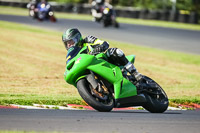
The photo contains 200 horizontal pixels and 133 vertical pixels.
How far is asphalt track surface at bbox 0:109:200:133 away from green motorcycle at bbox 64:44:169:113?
278mm

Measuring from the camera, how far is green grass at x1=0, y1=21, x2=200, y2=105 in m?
9.65

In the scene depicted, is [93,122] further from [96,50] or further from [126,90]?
[96,50]

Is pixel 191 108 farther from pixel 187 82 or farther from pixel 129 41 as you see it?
pixel 129 41


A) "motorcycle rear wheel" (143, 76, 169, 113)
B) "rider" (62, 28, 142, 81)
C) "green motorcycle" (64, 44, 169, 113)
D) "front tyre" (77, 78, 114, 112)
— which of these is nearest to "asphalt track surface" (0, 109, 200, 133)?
"front tyre" (77, 78, 114, 112)

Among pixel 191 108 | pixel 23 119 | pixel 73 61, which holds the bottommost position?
pixel 191 108

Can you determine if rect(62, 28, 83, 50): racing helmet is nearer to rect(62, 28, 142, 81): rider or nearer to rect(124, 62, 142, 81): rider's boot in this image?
rect(62, 28, 142, 81): rider

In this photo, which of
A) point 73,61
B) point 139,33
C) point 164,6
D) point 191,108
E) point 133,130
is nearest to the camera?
point 133,130

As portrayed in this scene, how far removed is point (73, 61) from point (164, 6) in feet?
140

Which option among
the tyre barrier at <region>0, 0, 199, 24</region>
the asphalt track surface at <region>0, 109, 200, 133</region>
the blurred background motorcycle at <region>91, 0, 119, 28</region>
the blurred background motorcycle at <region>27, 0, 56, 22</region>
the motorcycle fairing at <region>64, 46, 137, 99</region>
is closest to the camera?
the asphalt track surface at <region>0, 109, 200, 133</region>

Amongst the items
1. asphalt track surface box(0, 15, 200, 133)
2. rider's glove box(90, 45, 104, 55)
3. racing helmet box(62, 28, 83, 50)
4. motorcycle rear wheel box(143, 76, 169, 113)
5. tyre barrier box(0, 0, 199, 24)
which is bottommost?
tyre barrier box(0, 0, 199, 24)

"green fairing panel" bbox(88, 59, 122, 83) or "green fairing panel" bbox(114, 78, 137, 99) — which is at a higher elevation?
"green fairing panel" bbox(88, 59, 122, 83)

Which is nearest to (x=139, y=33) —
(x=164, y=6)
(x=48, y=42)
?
(x=48, y=42)

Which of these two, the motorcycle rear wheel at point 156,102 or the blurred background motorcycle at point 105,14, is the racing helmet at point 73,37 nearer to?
the motorcycle rear wheel at point 156,102

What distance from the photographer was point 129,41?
23.0 meters
